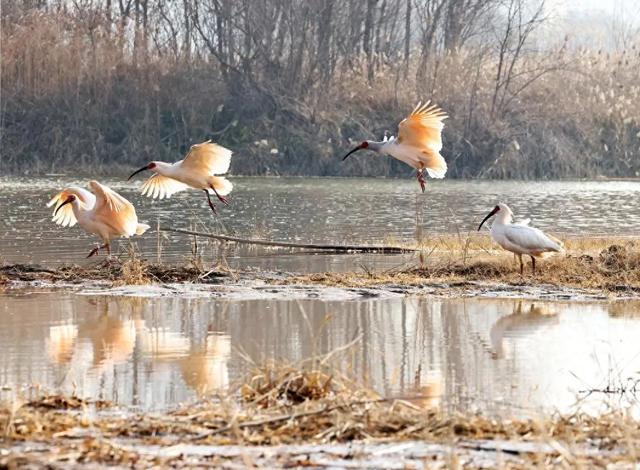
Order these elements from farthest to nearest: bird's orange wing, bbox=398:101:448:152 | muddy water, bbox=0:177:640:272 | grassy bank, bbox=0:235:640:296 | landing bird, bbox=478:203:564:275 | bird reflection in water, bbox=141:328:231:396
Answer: muddy water, bbox=0:177:640:272 → bird's orange wing, bbox=398:101:448:152 → landing bird, bbox=478:203:564:275 → grassy bank, bbox=0:235:640:296 → bird reflection in water, bbox=141:328:231:396

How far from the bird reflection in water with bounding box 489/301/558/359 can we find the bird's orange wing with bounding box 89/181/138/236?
4747 mm

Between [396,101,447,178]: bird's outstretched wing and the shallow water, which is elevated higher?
[396,101,447,178]: bird's outstretched wing

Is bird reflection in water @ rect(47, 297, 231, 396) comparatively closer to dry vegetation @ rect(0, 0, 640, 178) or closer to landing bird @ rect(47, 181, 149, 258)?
landing bird @ rect(47, 181, 149, 258)

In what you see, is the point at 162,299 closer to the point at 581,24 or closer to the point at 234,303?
the point at 234,303

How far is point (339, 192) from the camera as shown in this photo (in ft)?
100.0

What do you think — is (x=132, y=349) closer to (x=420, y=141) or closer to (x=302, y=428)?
(x=302, y=428)

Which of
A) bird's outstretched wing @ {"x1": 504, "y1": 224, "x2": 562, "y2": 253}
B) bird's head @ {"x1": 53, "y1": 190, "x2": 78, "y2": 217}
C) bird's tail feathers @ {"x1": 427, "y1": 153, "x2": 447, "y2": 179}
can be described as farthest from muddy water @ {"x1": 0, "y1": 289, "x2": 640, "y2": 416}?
bird's tail feathers @ {"x1": 427, "y1": 153, "x2": 447, "y2": 179}

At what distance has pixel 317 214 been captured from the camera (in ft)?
79.2

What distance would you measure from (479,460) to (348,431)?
677 millimetres

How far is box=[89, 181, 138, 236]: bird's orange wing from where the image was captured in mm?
14062

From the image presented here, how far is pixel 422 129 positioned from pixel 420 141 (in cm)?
22

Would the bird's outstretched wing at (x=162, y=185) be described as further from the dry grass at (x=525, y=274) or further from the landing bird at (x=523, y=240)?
the landing bird at (x=523, y=240)

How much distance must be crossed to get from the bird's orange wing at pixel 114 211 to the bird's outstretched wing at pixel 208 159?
131 centimetres

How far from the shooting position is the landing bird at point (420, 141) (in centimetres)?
1625
